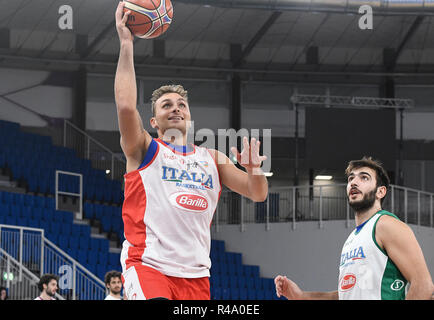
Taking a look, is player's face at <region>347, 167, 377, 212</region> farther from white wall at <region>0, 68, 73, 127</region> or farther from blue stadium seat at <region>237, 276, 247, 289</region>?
white wall at <region>0, 68, 73, 127</region>

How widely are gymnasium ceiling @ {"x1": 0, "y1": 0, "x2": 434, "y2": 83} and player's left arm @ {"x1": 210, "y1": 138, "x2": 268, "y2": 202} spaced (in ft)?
54.2

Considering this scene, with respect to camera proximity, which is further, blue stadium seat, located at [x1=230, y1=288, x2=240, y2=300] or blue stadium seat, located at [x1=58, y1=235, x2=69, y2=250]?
blue stadium seat, located at [x1=230, y1=288, x2=240, y2=300]

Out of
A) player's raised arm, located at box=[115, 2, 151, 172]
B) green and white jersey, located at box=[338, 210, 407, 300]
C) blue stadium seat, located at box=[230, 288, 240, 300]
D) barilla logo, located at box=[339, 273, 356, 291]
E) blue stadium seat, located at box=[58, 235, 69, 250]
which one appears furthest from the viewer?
blue stadium seat, located at box=[230, 288, 240, 300]

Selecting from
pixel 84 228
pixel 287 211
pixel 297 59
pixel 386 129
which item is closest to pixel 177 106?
pixel 84 228

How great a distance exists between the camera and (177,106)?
482 cm

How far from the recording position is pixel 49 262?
1547cm

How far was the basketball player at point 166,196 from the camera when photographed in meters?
4.47

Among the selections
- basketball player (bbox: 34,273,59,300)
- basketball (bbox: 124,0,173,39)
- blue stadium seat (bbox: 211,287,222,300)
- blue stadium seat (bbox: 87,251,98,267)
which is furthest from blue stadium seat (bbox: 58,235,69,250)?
basketball (bbox: 124,0,173,39)

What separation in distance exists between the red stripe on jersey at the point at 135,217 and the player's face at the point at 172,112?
40 cm

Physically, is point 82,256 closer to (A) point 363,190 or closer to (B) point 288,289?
(B) point 288,289

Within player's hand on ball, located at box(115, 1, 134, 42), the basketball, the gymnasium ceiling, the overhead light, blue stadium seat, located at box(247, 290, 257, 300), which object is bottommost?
blue stadium seat, located at box(247, 290, 257, 300)

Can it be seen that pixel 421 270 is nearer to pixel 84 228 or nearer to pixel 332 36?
pixel 84 228

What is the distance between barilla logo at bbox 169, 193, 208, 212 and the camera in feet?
15.1
